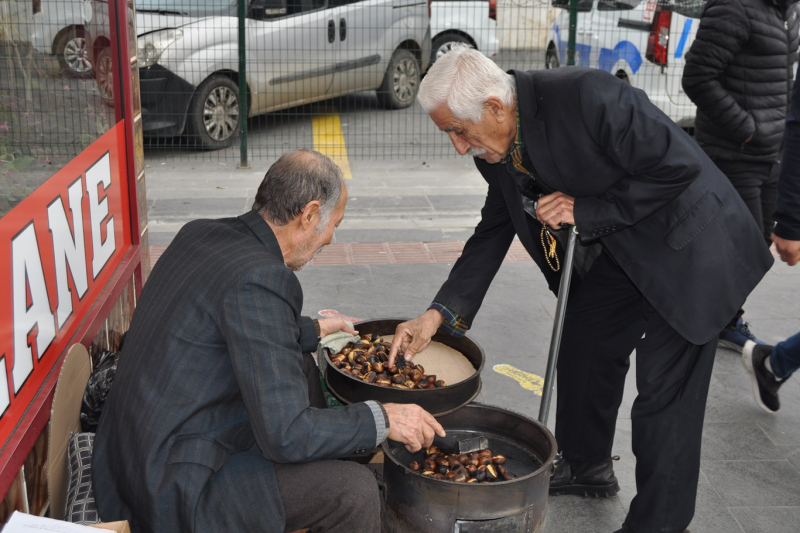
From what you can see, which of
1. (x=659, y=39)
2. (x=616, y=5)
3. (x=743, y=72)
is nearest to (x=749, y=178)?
(x=743, y=72)

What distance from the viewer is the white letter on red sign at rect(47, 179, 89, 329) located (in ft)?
8.92

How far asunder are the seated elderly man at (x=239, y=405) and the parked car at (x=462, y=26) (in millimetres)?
8883

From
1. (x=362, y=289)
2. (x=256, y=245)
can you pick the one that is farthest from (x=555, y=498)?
(x=362, y=289)

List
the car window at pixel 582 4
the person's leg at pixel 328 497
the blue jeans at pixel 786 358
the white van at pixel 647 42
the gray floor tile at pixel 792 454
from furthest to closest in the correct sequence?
the car window at pixel 582 4
the white van at pixel 647 42
the blue jeans at pixel 786 358
the gray floor tile at pixel 792 454
the person's leg at pixel 328 497

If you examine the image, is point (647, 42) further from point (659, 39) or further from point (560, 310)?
point (560, 310)

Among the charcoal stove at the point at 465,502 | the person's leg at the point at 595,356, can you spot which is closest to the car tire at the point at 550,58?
the person's leg at the point at 595,356

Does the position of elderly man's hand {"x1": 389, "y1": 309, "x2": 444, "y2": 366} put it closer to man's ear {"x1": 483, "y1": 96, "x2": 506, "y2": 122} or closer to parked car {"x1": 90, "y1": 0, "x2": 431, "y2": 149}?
man's ear {"x1": 483, "y1": 96, "x2": 506, "y2": 122}

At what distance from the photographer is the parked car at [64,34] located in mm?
2928

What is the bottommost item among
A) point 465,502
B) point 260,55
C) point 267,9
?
point 465,502

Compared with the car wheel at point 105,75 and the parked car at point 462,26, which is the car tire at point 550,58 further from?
the car wheel at point 105,75

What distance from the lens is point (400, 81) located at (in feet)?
33.5

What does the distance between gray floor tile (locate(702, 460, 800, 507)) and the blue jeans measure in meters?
0.48

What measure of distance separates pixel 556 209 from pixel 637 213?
0.89 feet

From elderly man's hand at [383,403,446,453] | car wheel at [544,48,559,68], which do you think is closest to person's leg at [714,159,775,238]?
elderly man's hand at [383,403,446,453]
